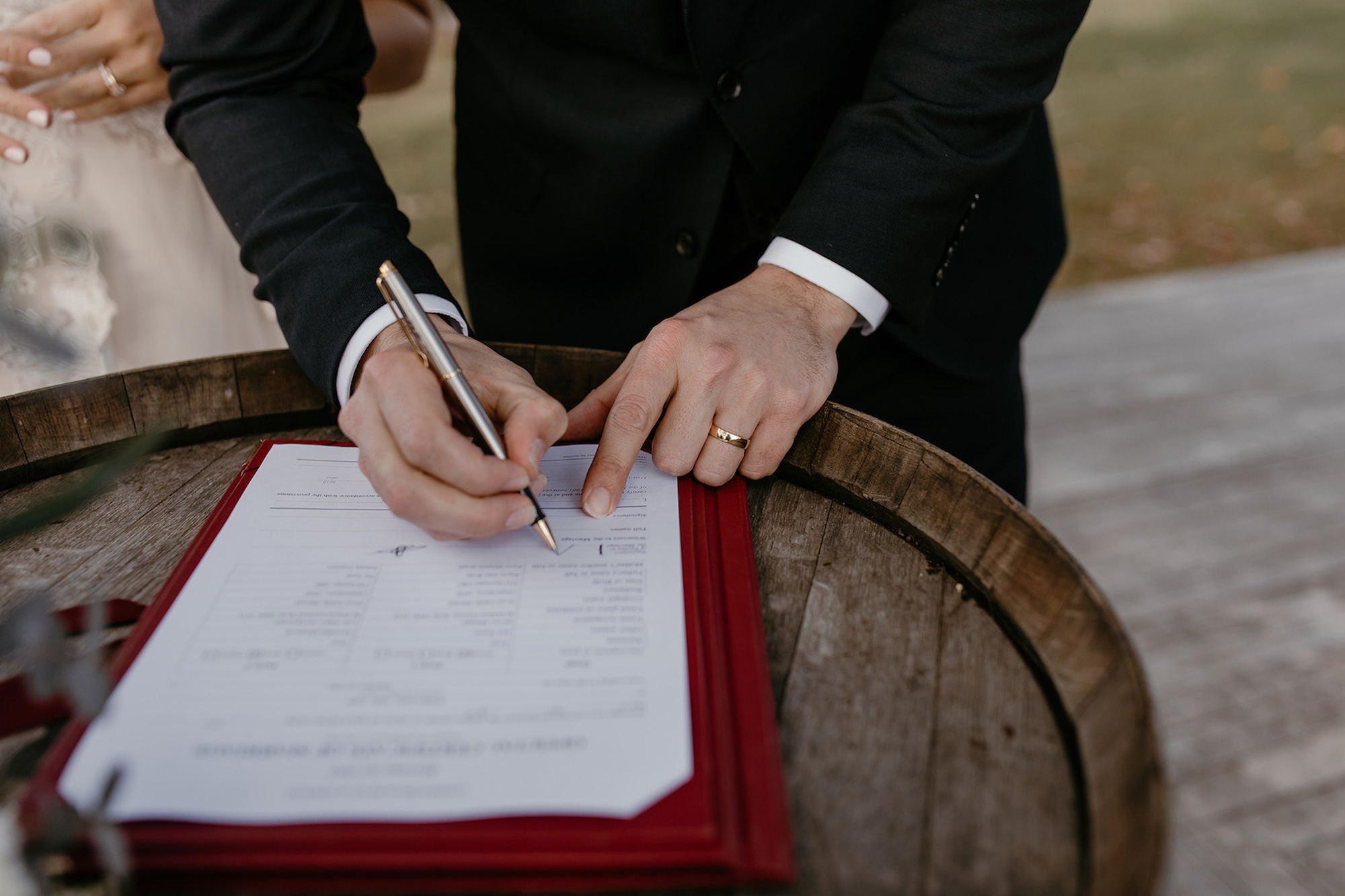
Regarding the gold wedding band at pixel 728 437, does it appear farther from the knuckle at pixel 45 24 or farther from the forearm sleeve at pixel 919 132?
the knuckle at pixel 45 24

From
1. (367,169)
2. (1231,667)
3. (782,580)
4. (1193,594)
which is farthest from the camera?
(1193,594)

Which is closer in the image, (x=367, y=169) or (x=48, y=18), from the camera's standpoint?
(x=367, y=169)

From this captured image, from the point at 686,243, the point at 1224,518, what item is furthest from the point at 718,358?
the point at 1224,518

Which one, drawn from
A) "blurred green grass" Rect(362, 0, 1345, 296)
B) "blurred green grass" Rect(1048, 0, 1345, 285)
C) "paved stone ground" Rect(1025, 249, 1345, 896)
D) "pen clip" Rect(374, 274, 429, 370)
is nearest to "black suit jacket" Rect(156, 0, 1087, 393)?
"pen clip" Rect(374, 274, 429, 370)

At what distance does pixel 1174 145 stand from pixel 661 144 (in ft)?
17.8

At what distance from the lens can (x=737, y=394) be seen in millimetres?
777

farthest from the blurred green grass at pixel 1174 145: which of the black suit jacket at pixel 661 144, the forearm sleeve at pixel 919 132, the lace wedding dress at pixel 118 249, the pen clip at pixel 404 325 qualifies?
the pen clip at pixel 404 325

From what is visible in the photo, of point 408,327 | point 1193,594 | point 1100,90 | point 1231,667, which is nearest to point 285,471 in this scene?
point 408,327

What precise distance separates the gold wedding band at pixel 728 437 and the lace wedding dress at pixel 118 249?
37.4 inches

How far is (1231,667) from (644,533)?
5.50 ft

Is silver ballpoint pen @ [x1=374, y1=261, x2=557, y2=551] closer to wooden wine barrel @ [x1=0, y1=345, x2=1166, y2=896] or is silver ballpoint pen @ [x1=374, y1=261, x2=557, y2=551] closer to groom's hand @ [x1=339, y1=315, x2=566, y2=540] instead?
groom's hand @ [x1=339, y1=315, x2=566, y2=540]

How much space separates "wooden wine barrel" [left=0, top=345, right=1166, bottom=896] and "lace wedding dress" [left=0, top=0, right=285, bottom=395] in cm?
47

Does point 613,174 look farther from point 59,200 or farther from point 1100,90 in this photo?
point 1100,90

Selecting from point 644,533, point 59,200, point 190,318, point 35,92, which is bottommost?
point 190,318
